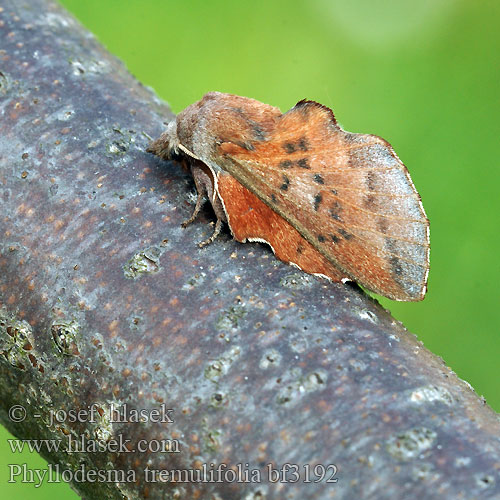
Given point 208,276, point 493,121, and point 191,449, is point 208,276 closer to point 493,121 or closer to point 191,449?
point 191,449

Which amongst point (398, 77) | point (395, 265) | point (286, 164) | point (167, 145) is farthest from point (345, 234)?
point (398, 77)

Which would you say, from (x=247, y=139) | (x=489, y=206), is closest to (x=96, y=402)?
(x=247, y=139)

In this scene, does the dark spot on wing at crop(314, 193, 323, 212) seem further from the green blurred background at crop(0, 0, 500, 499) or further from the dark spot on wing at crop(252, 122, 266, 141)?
the green blurred background at crop(0, 0, 500, 499)

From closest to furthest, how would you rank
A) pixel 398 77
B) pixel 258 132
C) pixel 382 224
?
pixel 382 224
pixel 258 132
pixel 398 77

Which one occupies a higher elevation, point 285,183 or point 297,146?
point 297,146

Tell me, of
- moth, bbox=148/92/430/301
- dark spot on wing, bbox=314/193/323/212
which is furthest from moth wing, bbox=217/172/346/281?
dark spot on wing, bbox=314/193/323/212

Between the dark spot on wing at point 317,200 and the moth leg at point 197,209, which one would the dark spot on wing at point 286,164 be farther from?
the moth leg at point 197,209

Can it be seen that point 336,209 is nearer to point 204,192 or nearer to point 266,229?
point 266,229
